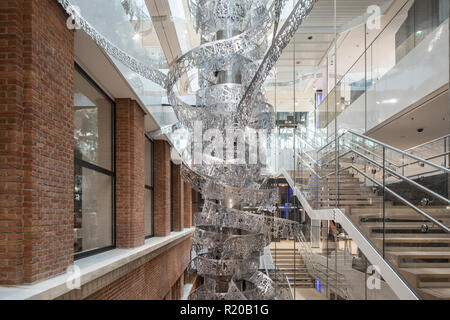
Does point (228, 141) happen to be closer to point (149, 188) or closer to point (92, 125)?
point (92, 125)

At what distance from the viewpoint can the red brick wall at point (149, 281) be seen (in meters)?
4.30

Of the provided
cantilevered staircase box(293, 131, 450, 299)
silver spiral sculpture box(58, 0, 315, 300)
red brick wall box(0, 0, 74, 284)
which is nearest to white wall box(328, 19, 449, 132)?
cantilevered staircase box(293, 131, 450, 299)

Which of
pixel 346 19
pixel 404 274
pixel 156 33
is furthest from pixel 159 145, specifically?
pixel 404 274

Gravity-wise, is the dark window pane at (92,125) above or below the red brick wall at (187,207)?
above

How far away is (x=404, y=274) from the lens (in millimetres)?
2846

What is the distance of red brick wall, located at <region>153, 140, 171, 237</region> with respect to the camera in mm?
8555

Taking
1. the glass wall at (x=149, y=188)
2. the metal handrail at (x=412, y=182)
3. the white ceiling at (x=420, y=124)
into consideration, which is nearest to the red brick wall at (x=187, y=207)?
the glass wall at (x=149, y=188)

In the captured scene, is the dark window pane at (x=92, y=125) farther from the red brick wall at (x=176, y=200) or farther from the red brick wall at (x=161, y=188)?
the red brick wall at (x=176, y=200)

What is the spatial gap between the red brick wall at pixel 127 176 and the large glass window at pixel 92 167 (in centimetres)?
12

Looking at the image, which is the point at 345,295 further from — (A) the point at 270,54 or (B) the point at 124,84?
(B) the point at 124,84

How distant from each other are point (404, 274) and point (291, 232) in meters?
1.41

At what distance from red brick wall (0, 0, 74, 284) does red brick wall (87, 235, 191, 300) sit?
3.59ft

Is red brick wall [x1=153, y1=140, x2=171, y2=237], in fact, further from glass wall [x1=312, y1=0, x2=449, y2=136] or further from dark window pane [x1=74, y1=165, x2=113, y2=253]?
glass wall [x1=312, y1=0, x2=449, y2=136]

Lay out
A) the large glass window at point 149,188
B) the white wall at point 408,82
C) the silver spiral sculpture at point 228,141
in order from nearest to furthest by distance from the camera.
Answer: the silver spiral sculpture at point 228,141
the white wall at point 408,82
the large glass window at point 149,188
